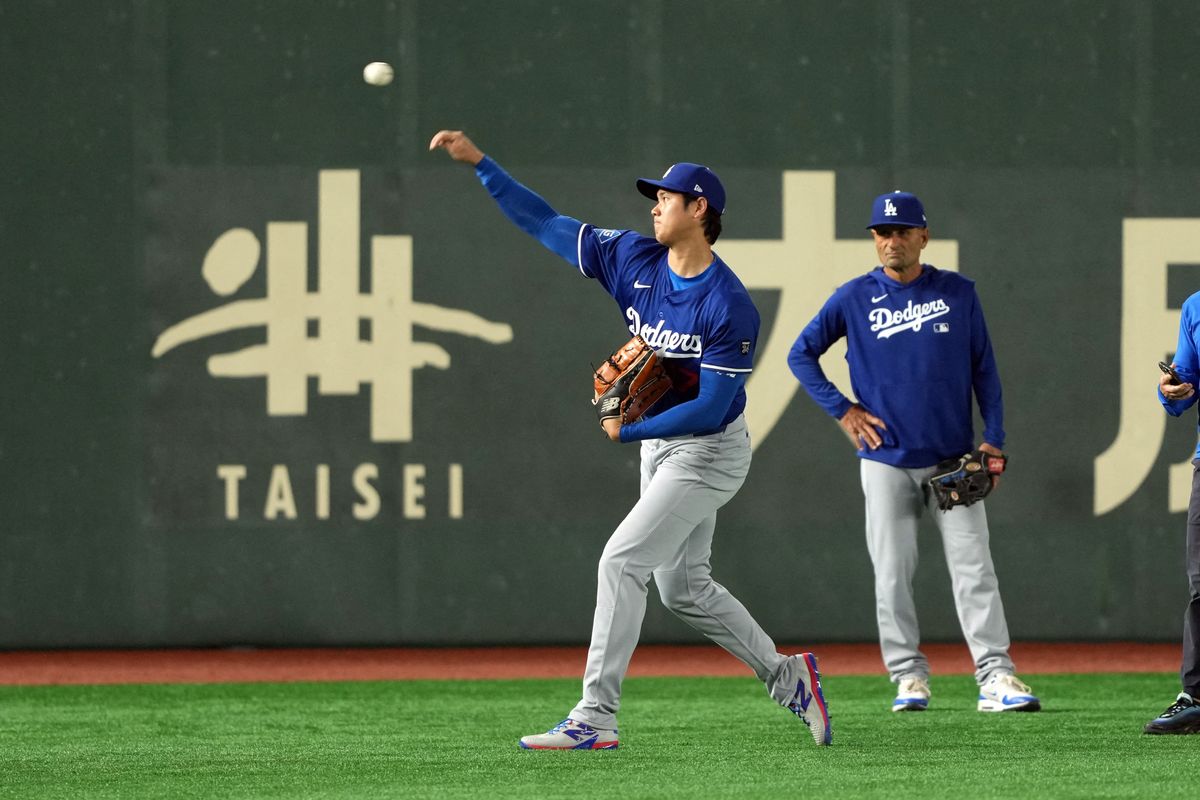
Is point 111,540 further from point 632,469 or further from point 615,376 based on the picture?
point 615,376

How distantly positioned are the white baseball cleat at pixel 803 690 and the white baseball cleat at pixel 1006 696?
116cm

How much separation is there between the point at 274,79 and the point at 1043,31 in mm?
3908

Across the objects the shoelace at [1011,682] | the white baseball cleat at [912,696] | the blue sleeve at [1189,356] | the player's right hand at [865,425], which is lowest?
the white baseball cleat at [912,696]

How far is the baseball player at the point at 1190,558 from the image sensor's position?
5266 mm

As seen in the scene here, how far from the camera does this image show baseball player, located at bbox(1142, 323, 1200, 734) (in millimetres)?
5266

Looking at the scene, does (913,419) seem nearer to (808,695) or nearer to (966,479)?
(966,479)

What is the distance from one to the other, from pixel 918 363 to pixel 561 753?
7.29 ft

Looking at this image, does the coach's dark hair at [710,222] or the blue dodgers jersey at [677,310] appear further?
the coach's dark hair at [710,222]

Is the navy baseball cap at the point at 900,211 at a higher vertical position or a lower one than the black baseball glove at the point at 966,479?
higher

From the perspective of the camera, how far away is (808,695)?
5.10 meters

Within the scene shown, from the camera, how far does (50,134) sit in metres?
8.18

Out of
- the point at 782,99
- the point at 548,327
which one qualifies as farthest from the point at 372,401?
the point at 782,99

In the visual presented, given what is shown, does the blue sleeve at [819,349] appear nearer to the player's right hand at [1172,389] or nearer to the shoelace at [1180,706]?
the player's right hand at [1172,389]

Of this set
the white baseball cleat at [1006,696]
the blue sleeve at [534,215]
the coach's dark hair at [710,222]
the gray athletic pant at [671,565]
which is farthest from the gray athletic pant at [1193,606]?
the blue sleeve at [534,215]
